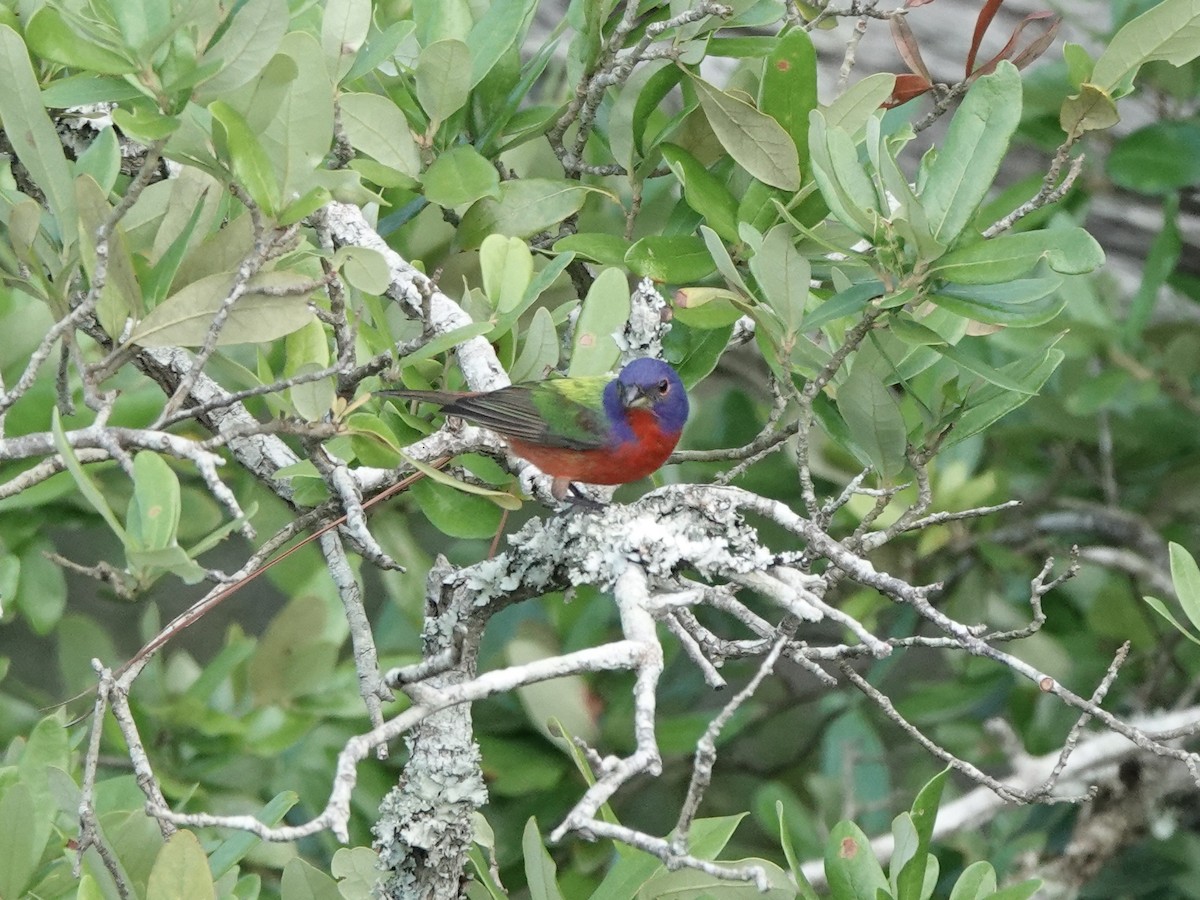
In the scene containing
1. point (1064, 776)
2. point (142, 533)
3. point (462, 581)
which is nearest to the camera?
point (142, 533)

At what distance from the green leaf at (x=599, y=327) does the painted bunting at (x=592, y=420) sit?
0.34ft

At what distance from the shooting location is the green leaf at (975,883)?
1873 mm

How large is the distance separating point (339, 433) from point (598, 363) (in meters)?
0.51

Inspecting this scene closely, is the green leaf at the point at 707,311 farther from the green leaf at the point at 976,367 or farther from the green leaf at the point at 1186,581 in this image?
the green leaf at the point at 1186,581

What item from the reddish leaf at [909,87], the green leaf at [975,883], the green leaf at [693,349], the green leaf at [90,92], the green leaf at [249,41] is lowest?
the green leaf at [975,883]

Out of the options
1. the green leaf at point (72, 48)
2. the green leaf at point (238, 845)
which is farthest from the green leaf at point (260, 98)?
the green leaf at point (238, 845)

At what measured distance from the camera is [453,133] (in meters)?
2.22

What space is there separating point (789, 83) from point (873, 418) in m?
0.53

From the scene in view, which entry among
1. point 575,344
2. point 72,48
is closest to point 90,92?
point 72,48

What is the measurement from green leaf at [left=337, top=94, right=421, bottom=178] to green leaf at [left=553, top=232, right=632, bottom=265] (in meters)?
0.28

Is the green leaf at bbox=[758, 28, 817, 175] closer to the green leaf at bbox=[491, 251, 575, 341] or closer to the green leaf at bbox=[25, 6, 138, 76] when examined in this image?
the green leaf at bbox=[491, 251, 575, 341]

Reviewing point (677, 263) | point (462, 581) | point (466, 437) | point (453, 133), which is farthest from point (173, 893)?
point (453, 133)

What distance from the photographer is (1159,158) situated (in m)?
3.62

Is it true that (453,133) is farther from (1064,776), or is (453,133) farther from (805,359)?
(1064,776)
